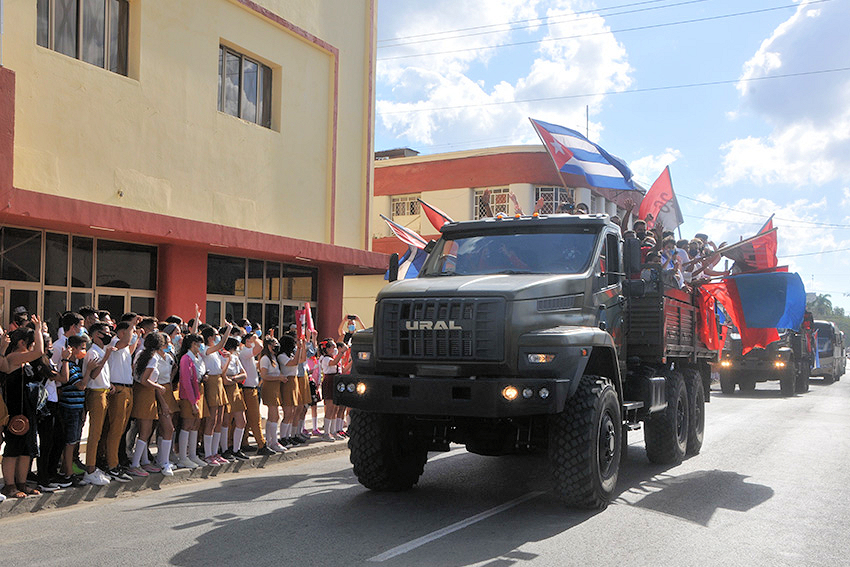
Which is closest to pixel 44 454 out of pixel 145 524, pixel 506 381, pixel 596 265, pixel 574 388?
pixel 145 524

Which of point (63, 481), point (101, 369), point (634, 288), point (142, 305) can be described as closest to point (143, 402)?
point (101, 369)

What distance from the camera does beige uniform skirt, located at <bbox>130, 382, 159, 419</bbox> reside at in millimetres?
9266

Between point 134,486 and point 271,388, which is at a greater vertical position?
point 271,388

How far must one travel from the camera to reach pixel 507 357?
24.3ft

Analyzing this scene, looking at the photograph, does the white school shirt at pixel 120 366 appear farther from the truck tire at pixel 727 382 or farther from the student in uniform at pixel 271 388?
the truck tire at pixel 727 382

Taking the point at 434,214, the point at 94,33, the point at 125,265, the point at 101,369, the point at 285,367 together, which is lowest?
the point at 285,367

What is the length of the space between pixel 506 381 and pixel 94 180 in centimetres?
986

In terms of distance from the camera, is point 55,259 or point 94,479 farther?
point 55,259

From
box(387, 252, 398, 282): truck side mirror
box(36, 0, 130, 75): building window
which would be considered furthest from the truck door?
box(36, 0, 130, 75): building window

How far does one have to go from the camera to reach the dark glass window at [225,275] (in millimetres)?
17547

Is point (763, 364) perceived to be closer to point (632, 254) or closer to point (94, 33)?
point (632, 254)

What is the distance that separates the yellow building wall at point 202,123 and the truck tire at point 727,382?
44.1 ft

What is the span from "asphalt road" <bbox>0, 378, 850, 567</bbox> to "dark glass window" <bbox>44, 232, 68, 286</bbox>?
20.7 feet

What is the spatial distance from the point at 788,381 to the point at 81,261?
71.6 feet
